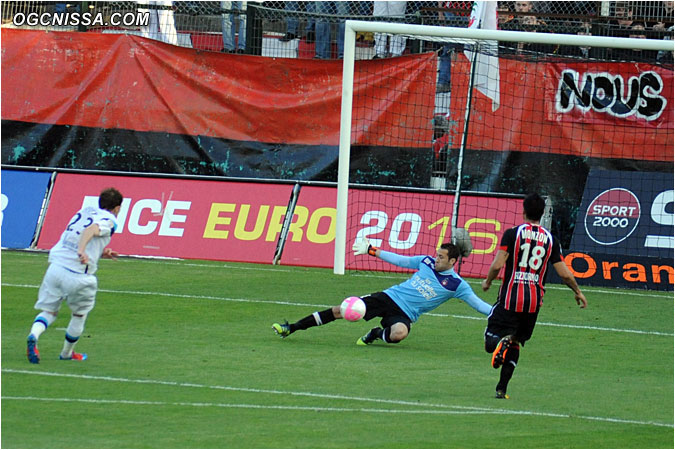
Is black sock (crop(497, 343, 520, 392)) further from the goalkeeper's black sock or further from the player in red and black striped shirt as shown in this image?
the goalkeeper's black sock

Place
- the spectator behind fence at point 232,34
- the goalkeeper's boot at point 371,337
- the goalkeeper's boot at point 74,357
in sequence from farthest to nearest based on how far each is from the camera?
the spectator behind fence at point 232,34 < the goalkeeper's boot at point 371,337 < the goalkeeper's boot at point 74,357

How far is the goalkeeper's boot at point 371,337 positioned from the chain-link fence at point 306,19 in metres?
9.51

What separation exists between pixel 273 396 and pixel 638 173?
35.8 ft

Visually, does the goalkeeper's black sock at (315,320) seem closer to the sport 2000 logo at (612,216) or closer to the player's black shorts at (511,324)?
the player's black shorts at (511,324)

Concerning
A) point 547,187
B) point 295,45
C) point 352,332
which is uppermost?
point 295,45

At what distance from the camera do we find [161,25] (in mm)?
22688

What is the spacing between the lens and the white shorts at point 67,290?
10.5 meters

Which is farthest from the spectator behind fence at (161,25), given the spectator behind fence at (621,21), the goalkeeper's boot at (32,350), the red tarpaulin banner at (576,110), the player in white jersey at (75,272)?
the goalkeeper's boot at (32,350)

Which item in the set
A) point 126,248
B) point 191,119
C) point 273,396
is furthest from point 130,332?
point 191,119

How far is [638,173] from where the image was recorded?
18984mm

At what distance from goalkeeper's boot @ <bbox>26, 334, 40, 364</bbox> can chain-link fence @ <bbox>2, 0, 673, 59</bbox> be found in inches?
468

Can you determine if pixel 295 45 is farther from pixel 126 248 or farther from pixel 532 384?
pixel 532 384

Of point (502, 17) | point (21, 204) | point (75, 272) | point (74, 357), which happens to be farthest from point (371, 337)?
point (502, 17)

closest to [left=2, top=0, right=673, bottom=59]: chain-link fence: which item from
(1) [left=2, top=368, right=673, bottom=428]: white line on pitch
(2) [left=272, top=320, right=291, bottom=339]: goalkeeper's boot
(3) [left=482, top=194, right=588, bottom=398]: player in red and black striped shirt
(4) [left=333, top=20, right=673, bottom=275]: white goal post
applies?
(4) [left=333, top=20, right=673, bottom=275]: white goal post
